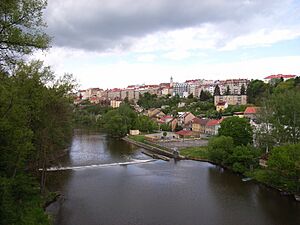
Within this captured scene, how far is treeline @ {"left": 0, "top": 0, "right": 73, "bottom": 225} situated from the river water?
7.13ft

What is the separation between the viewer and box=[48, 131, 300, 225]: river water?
12.5 m

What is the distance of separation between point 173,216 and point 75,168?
996 cm

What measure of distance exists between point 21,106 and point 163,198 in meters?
9.71

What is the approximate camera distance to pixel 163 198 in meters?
15.0

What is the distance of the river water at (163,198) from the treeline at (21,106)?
85.5 inches

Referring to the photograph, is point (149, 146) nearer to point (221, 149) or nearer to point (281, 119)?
point (221, 149)

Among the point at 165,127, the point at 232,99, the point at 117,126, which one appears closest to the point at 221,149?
the point at 117,126

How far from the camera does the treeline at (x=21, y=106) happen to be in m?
4.42

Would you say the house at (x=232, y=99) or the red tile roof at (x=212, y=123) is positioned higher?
the house at (x=232, y=99)

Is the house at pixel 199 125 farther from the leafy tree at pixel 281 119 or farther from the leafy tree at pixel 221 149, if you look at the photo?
the leafy tree at pixel 281 119

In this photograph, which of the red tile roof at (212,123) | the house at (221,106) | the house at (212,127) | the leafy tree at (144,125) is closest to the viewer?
the house at (212,127)

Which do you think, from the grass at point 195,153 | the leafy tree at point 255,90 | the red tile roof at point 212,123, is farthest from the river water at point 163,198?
the leafy tree at point 255,90

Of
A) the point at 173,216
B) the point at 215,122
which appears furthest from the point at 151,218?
the point at 215,122

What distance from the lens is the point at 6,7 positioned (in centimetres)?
422
